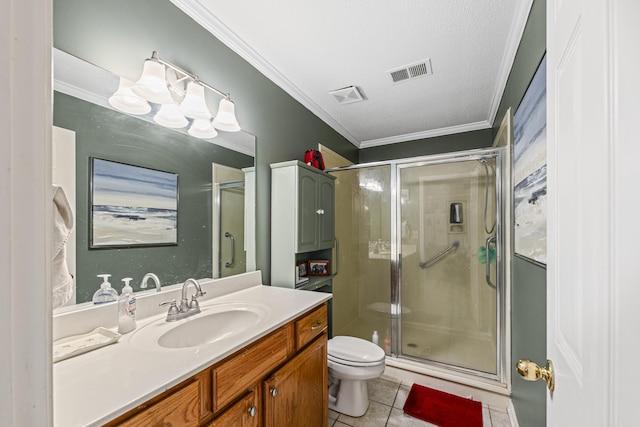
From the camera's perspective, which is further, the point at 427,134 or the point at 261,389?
the point at 427,134

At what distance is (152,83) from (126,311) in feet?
3.25

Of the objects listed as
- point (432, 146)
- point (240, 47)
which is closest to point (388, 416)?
point (240, 47)

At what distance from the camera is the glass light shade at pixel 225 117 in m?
1.59

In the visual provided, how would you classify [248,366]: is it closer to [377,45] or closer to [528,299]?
[528,299]

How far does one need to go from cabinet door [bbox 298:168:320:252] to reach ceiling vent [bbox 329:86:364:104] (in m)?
0.74

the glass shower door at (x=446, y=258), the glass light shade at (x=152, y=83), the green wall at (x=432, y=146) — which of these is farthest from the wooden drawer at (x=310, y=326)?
the green wall at (x=432, y=146)

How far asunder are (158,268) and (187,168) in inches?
21.1

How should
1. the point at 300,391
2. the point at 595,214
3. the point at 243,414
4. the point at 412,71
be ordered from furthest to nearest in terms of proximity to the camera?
the point at 412,71
the point at 300,391
the point at 243,414
the point at 595,214

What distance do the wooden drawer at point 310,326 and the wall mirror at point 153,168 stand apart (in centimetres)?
59

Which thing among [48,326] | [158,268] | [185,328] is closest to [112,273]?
[158,268]

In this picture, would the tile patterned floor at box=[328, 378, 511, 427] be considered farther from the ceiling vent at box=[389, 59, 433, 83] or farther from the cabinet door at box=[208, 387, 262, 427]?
the ceiling vent at box=[389, 59, 433, 83]

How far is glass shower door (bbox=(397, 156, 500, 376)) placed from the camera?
247 centimetres

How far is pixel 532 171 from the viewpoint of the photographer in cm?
131

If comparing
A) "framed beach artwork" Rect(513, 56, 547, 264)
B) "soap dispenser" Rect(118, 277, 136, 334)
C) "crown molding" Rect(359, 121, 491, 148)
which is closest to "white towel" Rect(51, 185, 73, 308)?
"soap dispenser" Rect(118, 277, 136, 334)
